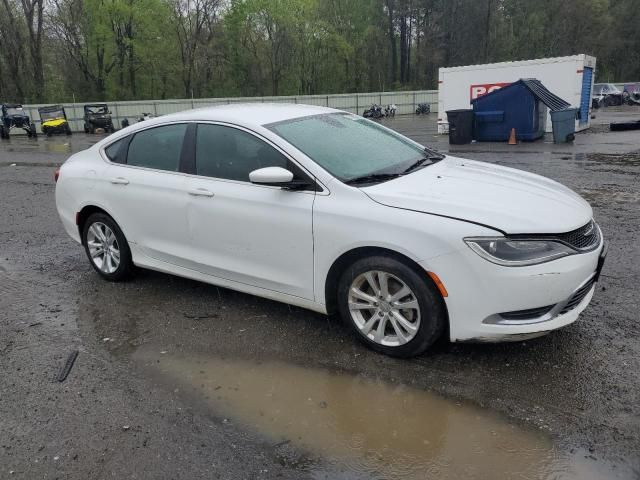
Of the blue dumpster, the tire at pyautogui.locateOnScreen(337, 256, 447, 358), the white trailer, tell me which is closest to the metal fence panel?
the white trailer

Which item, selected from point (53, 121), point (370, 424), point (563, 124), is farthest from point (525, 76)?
point (53, 121)

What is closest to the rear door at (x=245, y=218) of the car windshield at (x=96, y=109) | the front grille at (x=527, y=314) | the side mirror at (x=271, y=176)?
the side mirror at (x=271, y=176)

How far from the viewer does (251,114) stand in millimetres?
4328

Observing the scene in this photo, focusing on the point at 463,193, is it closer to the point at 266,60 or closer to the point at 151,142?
the point at 151,142

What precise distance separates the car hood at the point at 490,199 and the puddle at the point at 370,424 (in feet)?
3.65

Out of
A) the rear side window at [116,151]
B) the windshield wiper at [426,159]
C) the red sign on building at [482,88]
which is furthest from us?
the red sign on building at [482,88]

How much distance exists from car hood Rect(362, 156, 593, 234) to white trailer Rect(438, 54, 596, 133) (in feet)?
53.0

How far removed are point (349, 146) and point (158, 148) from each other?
5.70 feet

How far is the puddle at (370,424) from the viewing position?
260cm

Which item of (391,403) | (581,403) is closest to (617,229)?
(581,403)

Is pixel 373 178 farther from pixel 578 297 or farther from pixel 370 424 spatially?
pixel 370 424

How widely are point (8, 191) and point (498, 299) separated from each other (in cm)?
1087

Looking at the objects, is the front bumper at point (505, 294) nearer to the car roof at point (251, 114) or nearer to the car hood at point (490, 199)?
the car hood at point (490, 199)

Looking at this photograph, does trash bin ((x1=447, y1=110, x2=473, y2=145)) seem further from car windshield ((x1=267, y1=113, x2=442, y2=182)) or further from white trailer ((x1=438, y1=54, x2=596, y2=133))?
car windshield ((x1=267, y1=113, x2=442, y2=182))
